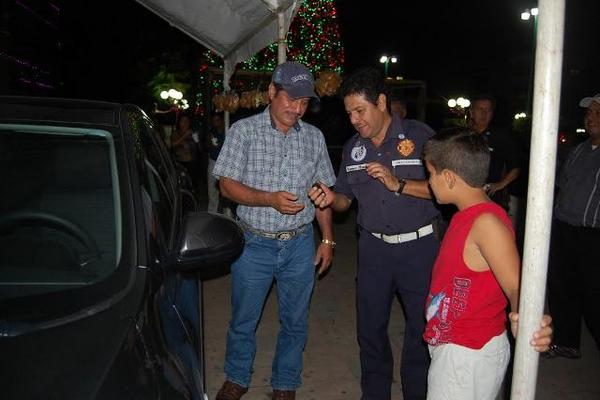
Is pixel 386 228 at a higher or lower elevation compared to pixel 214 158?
lower

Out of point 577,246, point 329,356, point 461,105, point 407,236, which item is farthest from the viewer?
point 461,105

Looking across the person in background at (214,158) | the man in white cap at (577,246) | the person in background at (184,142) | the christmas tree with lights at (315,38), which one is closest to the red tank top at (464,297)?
the man in white cap at (577,246)

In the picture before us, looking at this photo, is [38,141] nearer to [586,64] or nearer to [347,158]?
[347,158]

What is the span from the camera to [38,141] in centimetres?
221

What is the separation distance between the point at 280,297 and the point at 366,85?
1.36 m

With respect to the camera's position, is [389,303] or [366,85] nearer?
[366,85]

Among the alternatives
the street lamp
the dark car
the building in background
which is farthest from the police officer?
the street lamp

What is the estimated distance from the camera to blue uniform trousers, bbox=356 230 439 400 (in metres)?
2.88

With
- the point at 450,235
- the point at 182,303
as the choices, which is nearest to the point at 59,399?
the point at 182,303

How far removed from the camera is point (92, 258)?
6.58 feet

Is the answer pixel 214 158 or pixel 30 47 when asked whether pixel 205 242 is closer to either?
pixel 214 158

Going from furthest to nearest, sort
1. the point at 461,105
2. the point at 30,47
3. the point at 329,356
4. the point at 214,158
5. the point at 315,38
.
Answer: the point at 461,105, the point at 315,38, the point at 30,47, the point at 214,158, the point at 329,356

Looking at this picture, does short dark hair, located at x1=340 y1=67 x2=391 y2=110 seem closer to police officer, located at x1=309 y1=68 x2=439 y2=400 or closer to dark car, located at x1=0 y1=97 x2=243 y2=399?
police officer, located at x1=309 y1=68 x2=439 y2=400

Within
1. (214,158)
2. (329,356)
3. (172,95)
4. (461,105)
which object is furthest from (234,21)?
(461,105)
